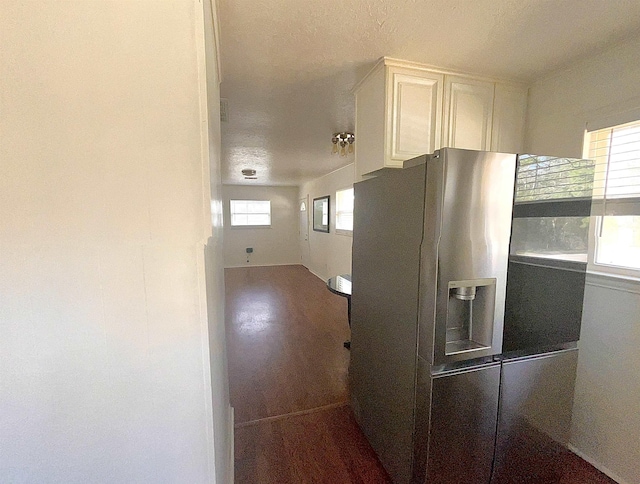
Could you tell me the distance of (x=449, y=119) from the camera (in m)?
1.61

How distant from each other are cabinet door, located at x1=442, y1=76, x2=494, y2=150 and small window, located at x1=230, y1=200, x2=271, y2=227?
638cm

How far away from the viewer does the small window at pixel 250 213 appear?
7375 millimetres

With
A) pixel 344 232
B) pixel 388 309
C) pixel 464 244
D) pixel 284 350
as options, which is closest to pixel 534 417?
pixel 388 309

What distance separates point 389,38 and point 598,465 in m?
2.50

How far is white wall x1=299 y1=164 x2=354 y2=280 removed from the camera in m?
4.73

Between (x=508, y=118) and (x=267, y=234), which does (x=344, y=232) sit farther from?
(x=267, y=234)

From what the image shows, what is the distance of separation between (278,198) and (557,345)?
699 cm

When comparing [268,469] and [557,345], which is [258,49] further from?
[268,469]

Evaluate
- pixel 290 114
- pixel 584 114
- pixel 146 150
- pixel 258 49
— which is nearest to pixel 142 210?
pixel 146 150

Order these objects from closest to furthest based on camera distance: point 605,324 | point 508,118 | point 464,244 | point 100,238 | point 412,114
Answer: point 100,238, point 464,244, point 605,324, point 412,114, point 508,118

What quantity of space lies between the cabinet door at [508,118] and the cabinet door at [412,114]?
43 cm

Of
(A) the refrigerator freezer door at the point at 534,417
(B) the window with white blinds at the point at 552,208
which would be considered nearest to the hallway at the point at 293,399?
(A) the refrigerator freezer door at the point at 534,417

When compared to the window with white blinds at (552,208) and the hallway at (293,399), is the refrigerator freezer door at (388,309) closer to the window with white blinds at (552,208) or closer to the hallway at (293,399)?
Answer: the hallway at (293,399)

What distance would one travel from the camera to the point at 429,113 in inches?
62.2
